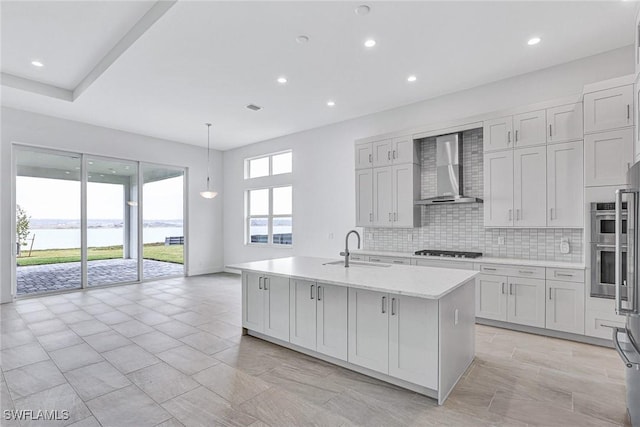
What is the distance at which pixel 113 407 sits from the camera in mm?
2395

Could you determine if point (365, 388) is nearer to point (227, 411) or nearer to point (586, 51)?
point (227, 411)

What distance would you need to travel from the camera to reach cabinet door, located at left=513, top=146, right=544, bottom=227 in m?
3.93

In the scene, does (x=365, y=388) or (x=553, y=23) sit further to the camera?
(x=553, y=23)

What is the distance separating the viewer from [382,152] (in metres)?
5.33

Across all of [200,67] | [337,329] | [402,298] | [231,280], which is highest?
[200,67]

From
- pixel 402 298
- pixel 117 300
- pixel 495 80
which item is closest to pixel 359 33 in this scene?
pixel 495 80

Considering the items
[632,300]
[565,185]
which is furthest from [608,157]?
[632,300]

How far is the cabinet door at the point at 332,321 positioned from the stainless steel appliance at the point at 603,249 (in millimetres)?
2740

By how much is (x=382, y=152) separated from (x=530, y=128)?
2.06 metres

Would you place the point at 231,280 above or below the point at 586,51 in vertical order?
below

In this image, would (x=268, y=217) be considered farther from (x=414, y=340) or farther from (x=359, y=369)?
(x=414, y=340)

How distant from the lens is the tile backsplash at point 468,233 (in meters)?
4.11

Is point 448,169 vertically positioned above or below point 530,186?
above

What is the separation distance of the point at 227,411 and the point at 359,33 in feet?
11.6
